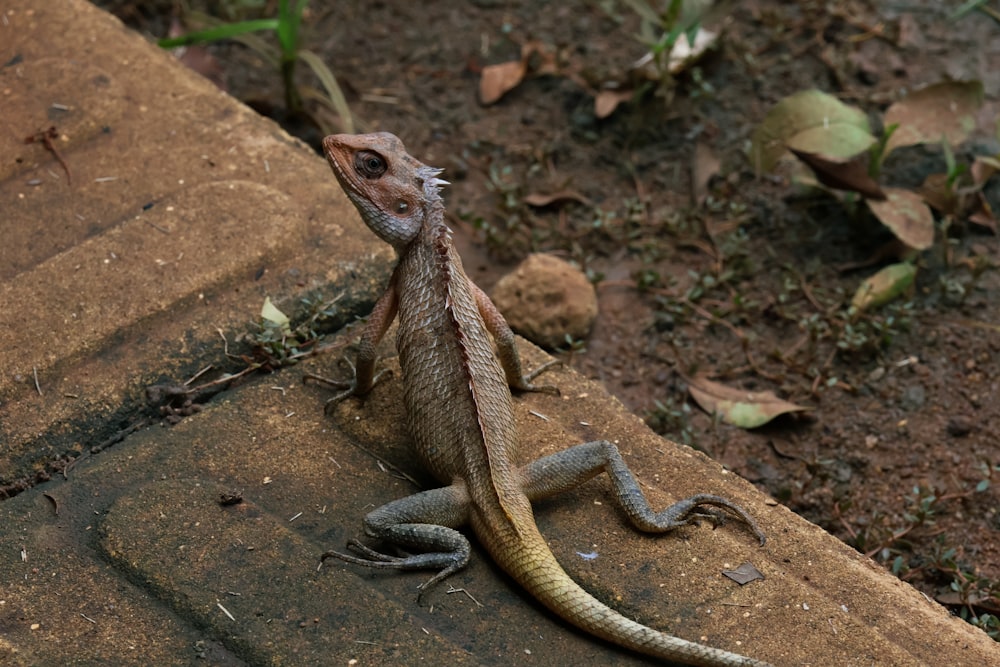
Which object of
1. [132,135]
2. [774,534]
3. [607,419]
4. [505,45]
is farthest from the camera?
[505,45]

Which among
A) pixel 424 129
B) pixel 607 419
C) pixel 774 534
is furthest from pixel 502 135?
pixel 774 534

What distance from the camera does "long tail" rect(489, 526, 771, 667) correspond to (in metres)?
3.17

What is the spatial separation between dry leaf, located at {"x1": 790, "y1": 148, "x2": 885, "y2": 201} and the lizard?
2221 millimetres

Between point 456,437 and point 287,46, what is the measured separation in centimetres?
326

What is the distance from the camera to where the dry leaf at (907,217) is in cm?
541

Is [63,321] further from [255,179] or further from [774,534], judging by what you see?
[774,534]

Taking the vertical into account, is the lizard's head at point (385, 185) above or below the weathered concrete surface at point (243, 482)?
above

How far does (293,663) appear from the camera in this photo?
3.21 m

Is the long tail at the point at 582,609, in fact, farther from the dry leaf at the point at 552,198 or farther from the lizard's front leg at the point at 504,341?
the dry leaf at the point at 552,198

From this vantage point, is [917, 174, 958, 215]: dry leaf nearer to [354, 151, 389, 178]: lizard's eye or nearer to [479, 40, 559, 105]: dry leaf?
[479, 40, 559, 105]: dry leaf

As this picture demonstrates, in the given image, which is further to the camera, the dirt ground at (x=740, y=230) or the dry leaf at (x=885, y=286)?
the dry leaf at (x=885, y=286)

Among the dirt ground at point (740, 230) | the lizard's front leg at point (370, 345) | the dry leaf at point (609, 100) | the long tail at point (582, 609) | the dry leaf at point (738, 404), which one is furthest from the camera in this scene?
the dry leaf at point (609, 100)

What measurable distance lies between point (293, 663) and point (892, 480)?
287 centimetres

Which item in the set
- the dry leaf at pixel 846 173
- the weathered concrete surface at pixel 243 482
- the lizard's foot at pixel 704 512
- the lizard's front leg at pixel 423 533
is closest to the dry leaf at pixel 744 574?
the weathered concrete surface at pixel 243 482
